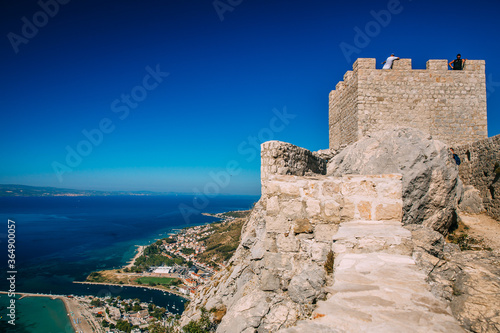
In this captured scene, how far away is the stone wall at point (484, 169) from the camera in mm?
8219

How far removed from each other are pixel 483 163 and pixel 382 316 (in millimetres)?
9435

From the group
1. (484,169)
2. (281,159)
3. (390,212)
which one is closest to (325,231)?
(390,212)

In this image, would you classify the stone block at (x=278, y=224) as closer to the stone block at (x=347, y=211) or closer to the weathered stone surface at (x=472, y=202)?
the stone block at (x=347, y=211)

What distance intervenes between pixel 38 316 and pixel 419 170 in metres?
32.2

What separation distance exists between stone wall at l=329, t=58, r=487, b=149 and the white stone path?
7905 mm

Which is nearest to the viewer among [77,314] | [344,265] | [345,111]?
[344,265]

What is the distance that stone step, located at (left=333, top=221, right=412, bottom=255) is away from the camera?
279 cm

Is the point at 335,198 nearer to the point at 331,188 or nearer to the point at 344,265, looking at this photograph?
the point at 331,188

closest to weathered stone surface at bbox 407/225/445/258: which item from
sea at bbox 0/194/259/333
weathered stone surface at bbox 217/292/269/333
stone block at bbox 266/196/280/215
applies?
stone block at bbox 266/196/280/215

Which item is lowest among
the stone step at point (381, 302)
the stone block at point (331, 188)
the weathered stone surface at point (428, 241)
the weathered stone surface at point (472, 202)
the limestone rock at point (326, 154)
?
the stone step at point (381, 302)

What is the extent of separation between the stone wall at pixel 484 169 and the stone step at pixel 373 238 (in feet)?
24.2

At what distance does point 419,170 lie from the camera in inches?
245

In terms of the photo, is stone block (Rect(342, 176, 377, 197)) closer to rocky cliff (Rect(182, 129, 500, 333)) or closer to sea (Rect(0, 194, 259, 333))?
rocky cliff (Rect(182, 129, 500, 333))

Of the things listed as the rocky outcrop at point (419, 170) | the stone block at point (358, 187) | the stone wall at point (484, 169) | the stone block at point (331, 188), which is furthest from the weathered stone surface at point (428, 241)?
the stone wall at point (484, 169)
